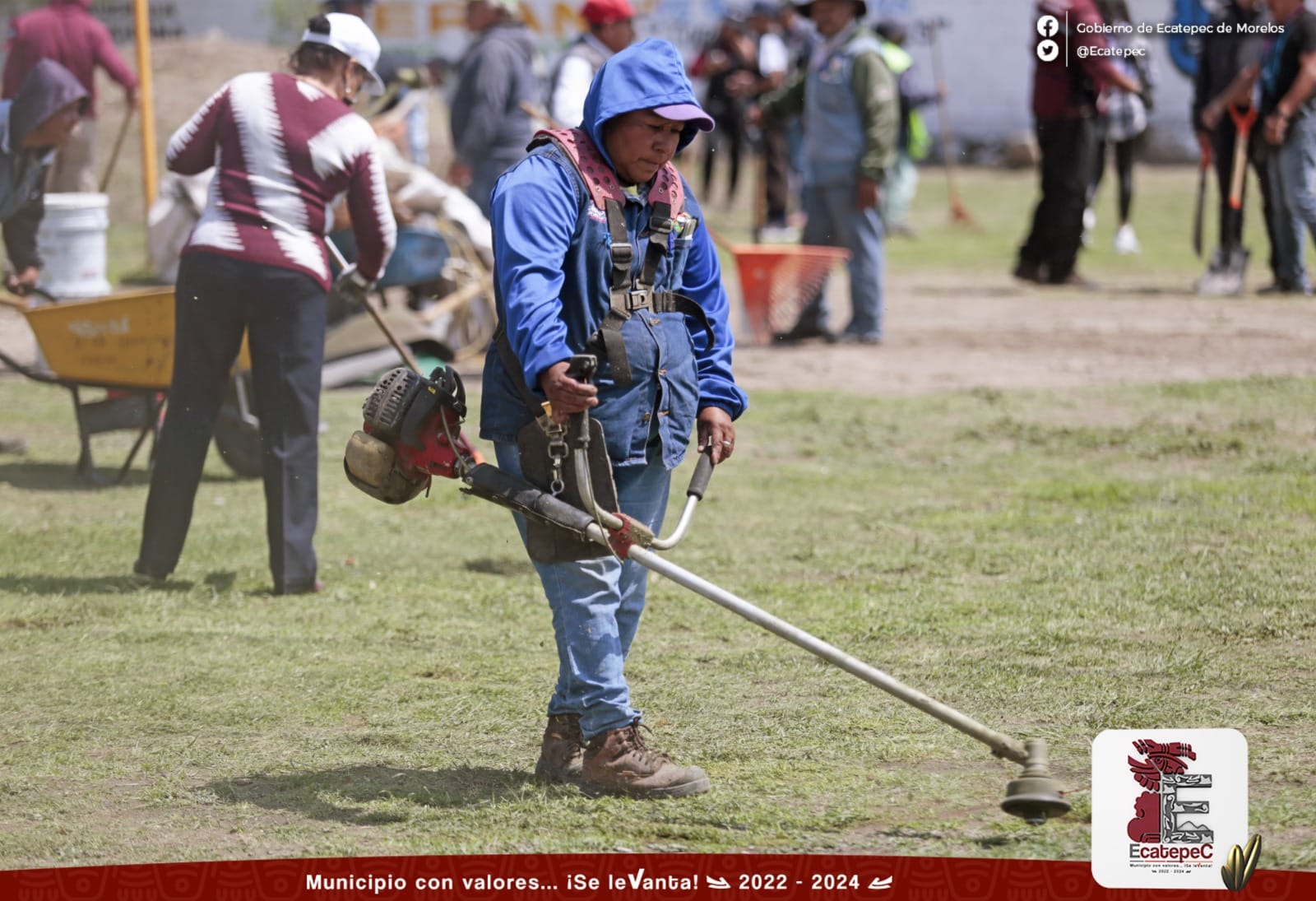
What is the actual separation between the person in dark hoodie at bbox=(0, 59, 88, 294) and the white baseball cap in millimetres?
3552

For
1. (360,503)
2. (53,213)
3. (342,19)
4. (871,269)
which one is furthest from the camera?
(871,269)

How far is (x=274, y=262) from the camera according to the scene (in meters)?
6.21

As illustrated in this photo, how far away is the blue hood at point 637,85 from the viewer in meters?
4.02

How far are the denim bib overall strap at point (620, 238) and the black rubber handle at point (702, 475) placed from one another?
396 millimetres

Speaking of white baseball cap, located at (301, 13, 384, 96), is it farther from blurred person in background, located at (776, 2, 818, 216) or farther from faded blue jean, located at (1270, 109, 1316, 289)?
blurred person in background, located at (776, 2, 818, 216)

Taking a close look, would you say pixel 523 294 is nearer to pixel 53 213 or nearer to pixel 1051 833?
pixel 1051 833

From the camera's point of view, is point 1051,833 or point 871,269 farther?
point 871,269

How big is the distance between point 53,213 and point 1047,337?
6.55 metres

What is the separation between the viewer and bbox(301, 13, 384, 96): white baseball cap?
6305mm

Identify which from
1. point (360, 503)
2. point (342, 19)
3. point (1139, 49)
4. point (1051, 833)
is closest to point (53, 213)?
point (360, 503)

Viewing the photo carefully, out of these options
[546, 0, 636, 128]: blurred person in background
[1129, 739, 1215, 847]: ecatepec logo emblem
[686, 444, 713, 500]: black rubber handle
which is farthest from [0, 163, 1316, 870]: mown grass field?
[546, 0, 636, 128]: blurred person in background

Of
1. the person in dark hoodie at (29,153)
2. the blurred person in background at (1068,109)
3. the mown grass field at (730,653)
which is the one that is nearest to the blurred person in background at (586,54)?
the mown grass field at (730,653)

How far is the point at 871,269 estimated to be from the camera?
1162 cm

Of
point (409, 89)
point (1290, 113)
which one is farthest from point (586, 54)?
point (1290, 113)
